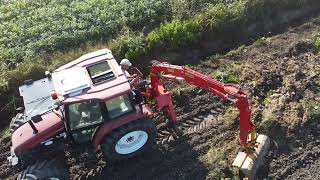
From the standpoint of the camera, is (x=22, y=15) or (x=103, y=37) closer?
(x=103, y=37)

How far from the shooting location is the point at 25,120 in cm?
962

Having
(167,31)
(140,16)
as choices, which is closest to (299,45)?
(167,31)

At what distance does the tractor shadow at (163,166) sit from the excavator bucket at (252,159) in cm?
81

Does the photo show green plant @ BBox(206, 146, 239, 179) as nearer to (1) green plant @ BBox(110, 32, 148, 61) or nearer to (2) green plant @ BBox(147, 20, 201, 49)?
(1) green plant @ BBox(110, 32, 148, 61)

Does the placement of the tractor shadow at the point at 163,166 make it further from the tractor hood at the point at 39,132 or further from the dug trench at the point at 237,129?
the tractor hood at the point at 39,132

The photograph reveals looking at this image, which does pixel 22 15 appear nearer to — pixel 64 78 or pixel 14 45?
pixel 14 45

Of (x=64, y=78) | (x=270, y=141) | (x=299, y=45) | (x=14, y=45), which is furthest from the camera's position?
(x=14, y=45)

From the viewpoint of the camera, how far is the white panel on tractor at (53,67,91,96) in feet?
29.6

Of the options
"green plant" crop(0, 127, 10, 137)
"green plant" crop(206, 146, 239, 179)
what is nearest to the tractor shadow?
"green plant" crop(206, 146, 239, 179)

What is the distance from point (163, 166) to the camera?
1011 centimetres

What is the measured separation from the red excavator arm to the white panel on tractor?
159cm

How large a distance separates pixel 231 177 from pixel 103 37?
21.2 feet

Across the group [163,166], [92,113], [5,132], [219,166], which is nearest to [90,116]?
[92,113]

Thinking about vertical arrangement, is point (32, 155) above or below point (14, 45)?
below
